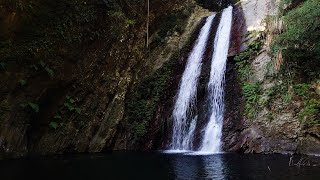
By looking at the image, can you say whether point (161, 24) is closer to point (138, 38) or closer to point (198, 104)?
point (138, 38)

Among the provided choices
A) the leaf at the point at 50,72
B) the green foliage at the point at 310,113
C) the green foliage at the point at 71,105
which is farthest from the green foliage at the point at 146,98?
the green foliage at the point at 310,113

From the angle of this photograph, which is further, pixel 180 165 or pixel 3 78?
pixel 3 78

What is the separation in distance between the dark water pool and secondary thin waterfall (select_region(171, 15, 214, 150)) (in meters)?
2.67

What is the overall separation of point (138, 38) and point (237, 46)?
5404 mm

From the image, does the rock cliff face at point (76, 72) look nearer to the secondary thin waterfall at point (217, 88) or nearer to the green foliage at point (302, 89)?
the secondary thin waterfall at point (217, 88)

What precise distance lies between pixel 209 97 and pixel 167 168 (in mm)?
6535

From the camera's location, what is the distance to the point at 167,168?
10.2m

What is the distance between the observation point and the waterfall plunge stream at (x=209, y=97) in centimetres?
1478

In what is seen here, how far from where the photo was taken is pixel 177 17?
849 inches

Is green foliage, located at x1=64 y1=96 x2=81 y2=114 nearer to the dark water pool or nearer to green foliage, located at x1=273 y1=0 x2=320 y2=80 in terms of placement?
the dark water pool

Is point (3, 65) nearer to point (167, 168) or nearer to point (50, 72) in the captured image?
point (50, 72)

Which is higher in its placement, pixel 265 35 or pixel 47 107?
pixel 265 35

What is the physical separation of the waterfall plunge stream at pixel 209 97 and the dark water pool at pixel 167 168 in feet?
7.10

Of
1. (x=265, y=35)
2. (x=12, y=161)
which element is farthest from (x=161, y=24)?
(x=12, y=161)
